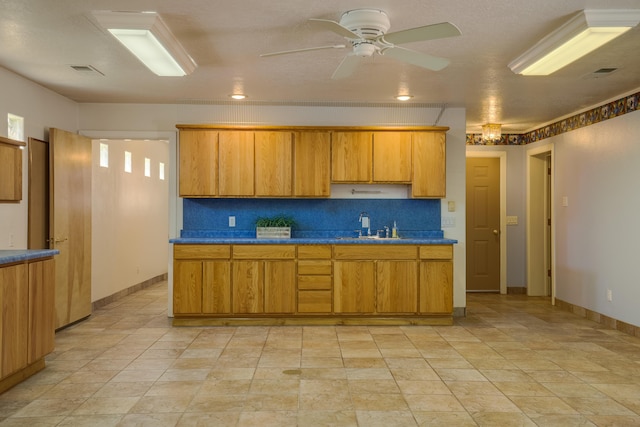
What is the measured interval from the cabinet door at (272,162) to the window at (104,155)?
2486 millimetres

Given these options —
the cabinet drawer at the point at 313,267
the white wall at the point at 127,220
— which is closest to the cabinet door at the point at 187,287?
the cabinet drawer at the point at 313,267

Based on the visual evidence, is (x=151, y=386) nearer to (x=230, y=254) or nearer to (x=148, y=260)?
(x=230, y=254)

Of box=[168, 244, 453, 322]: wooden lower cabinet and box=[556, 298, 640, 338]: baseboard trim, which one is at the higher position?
box=[168, 244, 453, 322]: wooden lower cabinet

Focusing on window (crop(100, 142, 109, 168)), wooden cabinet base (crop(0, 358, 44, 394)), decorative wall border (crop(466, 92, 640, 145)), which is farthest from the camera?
window (crop(100, 142, 109, 168))

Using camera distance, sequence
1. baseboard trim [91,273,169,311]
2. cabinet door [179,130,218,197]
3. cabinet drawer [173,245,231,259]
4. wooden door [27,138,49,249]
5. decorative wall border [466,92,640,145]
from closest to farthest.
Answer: wooden door [27,138,49,249], decorative wall border [466,92,640,145], cabinet drawer [173,245,231,259], cabinet door [179,130,218,197], baseboard trim [91,273,169,311]

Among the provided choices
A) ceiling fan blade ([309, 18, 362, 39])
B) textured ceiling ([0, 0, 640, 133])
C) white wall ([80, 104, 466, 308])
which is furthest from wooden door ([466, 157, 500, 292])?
ceiling fan blade ([309, 18, 362, 39])

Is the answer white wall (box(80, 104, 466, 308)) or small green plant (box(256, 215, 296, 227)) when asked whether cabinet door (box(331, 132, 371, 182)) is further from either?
small green plant (box(256, 215, 296, 227))

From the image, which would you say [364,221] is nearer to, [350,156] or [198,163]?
[350,156]

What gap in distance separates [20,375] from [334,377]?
2266 millimetres

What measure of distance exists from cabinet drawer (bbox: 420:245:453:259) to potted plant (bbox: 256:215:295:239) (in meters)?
1.53

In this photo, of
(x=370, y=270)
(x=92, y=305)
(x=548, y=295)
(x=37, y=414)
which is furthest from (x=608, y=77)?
(x=92, y=305)

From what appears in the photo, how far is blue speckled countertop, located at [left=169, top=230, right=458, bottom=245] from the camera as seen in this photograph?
577 centimetres

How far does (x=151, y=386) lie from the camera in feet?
12.3

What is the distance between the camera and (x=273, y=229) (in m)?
6.12
